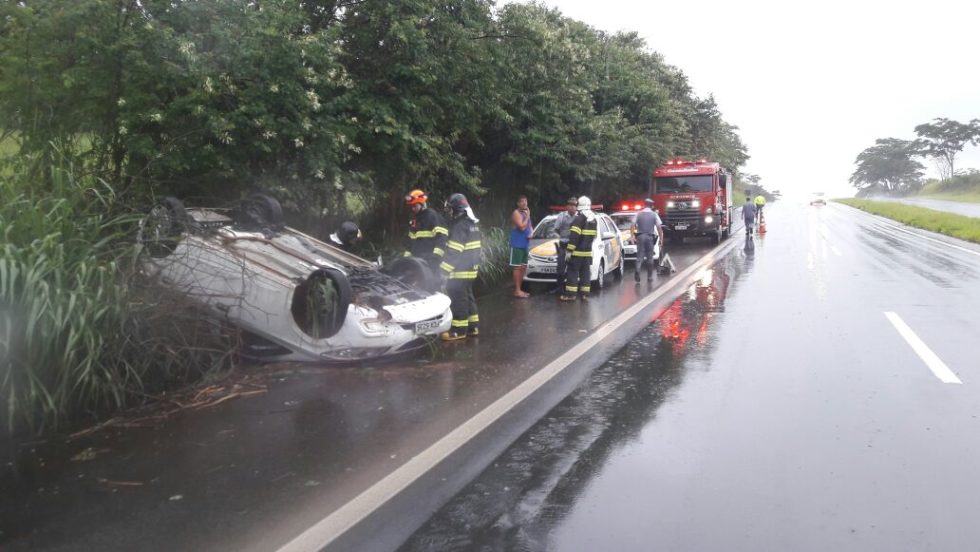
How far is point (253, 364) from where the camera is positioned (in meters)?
7.85

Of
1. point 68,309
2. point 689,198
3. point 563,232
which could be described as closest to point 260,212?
point 68,309

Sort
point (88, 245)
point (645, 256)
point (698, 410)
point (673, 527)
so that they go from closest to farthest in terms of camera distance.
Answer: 1. point (673, 527)
2. point (698, 410)
3. point (88, 245)
4. point (645, 256)

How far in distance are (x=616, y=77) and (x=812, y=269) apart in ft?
38.4

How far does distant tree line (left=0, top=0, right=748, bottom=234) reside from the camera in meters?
9.16

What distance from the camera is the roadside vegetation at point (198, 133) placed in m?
6.15

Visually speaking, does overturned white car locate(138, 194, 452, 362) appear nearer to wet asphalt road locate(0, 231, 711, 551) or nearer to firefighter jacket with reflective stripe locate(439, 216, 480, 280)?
wet asphalt road locate(0, 231, 711, 551)

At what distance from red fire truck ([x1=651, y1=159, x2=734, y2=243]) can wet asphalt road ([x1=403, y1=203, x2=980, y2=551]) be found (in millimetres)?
15185

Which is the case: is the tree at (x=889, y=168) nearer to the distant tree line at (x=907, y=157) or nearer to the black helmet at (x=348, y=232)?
the distant tree line at (x=907, y=157)

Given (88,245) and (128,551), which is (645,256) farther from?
(128,551)

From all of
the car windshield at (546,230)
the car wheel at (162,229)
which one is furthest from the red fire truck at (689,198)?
the car wheel at (162,229)

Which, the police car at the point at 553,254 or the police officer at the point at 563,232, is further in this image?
the police car at the point at 553,254

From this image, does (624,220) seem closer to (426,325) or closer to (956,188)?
(426,325)

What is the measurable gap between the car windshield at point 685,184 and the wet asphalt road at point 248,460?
61.9 ft

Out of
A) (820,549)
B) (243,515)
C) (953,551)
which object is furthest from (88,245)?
(953,551)
